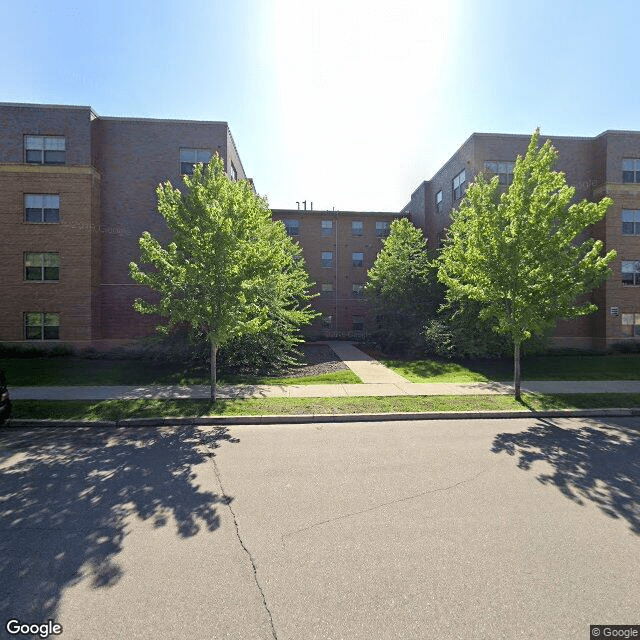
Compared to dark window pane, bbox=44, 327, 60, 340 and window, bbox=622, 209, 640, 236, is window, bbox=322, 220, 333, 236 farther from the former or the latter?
dark window pane, bbox=44, 327, 60, 340

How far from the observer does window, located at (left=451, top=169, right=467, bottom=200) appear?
952 inches

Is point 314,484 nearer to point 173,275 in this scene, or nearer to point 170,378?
point 173,275

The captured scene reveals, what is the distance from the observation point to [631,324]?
22.4 metres

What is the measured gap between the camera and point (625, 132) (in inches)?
875

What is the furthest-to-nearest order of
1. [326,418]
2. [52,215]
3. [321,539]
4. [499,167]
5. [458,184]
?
[458,184], [499,167], [52,215], [326,418], [321,539]

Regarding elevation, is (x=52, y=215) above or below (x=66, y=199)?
below

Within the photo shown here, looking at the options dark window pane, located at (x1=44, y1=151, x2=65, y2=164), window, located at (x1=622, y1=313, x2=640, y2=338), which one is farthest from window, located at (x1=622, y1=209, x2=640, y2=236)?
dark window pane, located at (x1=44, y1=151, x2=65, y2=164)

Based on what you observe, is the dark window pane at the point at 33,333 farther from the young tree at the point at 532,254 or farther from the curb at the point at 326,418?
the young tree at the point at 532,254

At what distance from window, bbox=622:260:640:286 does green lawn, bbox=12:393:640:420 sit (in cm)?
1583

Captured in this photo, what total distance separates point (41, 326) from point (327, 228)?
76.1 ft

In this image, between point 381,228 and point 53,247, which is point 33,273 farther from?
point 381,228

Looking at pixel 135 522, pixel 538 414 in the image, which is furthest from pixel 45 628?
pixel 538 414

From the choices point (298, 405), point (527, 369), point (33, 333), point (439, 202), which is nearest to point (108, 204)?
point (33, 333)

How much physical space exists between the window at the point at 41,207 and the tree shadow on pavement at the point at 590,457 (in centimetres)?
2325
